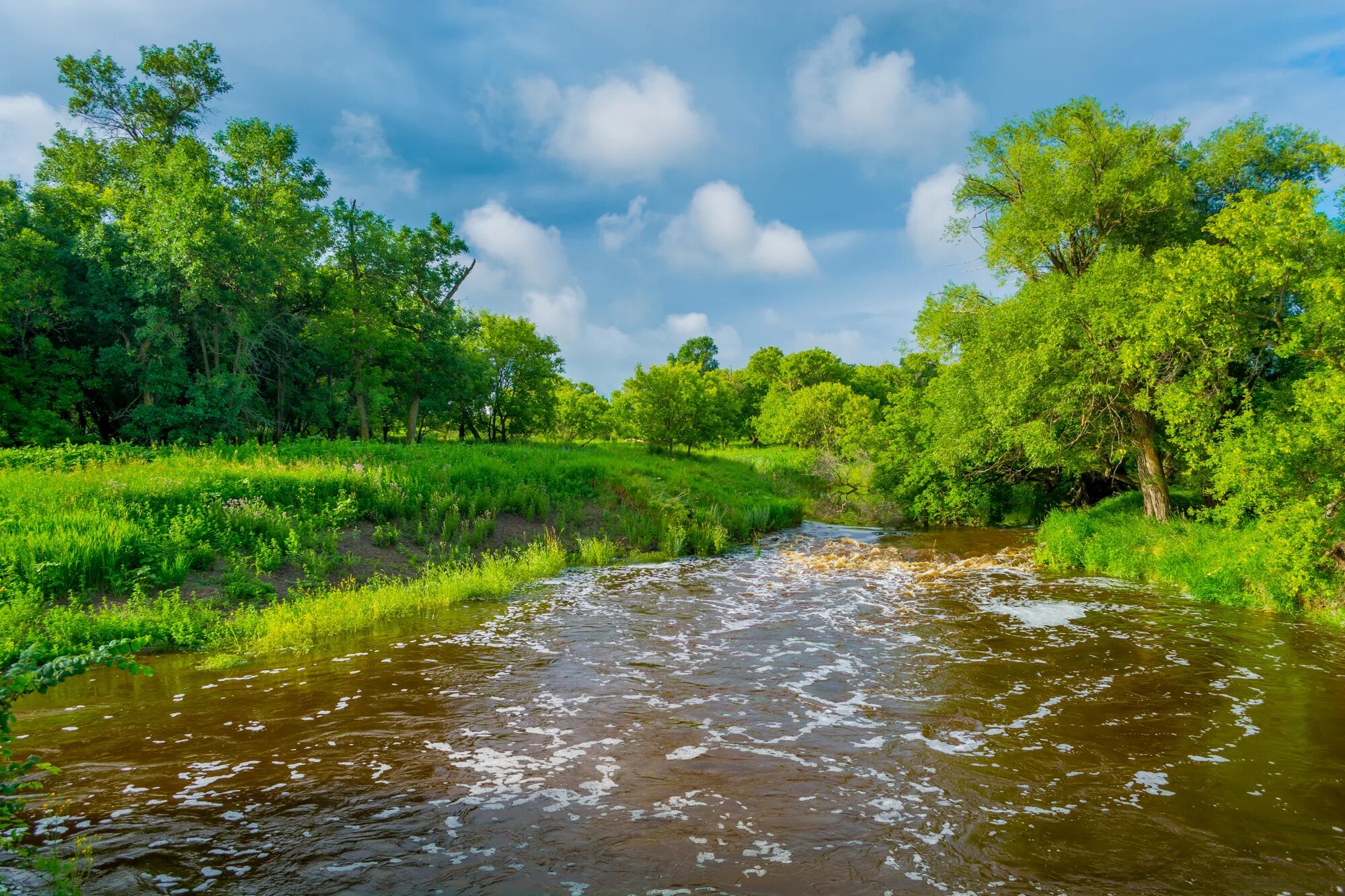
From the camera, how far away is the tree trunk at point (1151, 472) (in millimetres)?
18578

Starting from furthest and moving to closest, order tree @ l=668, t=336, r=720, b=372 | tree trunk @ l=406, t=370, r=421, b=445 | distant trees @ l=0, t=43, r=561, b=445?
tree @ l=668, t=336, r=720, b=372, tree trunk @ l=406, t=370, r=421, b=445, distant trees @ l=0, t=43, r=561, b=445

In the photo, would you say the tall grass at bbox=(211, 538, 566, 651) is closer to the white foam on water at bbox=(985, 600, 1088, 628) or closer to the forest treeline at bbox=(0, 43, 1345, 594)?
the white foam on water at bbox=(985, 600, 1088, 628)

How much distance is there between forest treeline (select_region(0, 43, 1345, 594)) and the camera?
1259 centimetres

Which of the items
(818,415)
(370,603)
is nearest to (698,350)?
(818,415)

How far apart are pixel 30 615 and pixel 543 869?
10334mm

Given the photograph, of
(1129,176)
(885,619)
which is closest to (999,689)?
(885,619)

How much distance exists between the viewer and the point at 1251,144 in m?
19.5

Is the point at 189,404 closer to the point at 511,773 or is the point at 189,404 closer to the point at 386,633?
the point at 386,633

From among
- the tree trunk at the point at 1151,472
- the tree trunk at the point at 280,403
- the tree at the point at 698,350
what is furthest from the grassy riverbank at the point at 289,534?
the tree at the point at 698,350

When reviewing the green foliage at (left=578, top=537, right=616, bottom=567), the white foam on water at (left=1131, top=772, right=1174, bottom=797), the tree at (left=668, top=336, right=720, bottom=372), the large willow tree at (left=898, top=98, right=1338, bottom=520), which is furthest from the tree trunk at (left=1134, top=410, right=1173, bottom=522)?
the tree at (left=668, top=336, right=720, bottom=372)

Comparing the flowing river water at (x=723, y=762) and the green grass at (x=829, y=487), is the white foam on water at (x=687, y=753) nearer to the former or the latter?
the flowing river water at (x=723, y=762)

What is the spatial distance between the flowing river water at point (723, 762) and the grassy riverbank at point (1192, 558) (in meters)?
1.03

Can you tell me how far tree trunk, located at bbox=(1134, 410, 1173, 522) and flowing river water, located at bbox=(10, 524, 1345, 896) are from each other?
282 inches

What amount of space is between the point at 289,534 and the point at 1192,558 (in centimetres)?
2151
